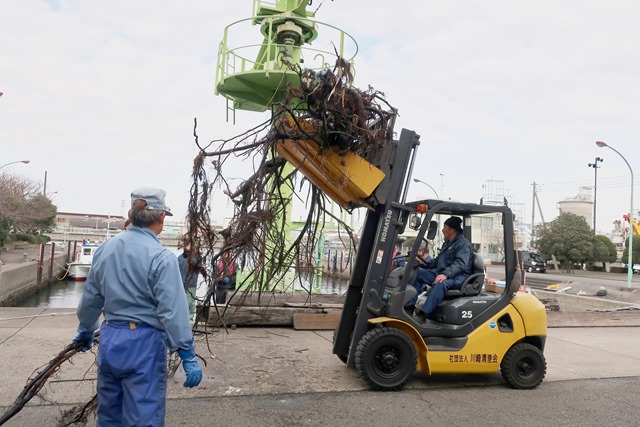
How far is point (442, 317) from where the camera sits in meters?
6.26

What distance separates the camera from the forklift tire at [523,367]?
621 cm

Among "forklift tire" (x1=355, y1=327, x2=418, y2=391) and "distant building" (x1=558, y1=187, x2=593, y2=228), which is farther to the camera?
"distant building" (x1=558, y1=187, x2=593, y2=228)

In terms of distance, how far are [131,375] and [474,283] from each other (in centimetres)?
452

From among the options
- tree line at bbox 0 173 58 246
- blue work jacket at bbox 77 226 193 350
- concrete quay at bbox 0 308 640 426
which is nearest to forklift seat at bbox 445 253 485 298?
concrete quay at bbox 0 308 640 426

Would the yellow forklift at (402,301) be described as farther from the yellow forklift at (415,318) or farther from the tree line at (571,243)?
the tree line at (571,243)

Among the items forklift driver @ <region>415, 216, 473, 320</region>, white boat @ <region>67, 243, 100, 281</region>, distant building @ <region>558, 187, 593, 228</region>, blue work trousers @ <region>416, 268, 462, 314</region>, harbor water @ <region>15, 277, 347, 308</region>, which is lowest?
harbor water @ <region>15, 277, 347, 308</region>

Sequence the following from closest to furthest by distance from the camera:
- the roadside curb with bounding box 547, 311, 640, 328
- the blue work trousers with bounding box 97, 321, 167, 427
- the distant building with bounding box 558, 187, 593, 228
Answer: the blue work trousers with bounding box 97, 321, 167, 427
the roadside curb with bounding box 547, 311, 640, 328
the distant building with bounding box 558, 187, 593, 228

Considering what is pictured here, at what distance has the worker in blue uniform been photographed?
3229mm

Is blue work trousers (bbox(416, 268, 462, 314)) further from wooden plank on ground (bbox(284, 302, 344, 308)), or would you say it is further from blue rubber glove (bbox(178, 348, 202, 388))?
wooden plank on ground (bbox(284, 302, 344, 308))

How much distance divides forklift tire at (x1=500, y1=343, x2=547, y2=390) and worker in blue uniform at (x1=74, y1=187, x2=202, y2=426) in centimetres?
432

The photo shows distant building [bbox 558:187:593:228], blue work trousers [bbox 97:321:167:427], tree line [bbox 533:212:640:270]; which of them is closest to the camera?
blue work trousers [bbox 97:321:167:427]

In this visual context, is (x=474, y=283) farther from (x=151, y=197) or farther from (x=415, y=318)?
(x=151, y=197)

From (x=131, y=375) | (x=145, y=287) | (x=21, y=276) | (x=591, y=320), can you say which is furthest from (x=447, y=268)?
(x=21, y=276)

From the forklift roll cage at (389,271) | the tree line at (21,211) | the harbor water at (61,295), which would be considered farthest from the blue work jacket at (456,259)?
the tree line at (21,211)
